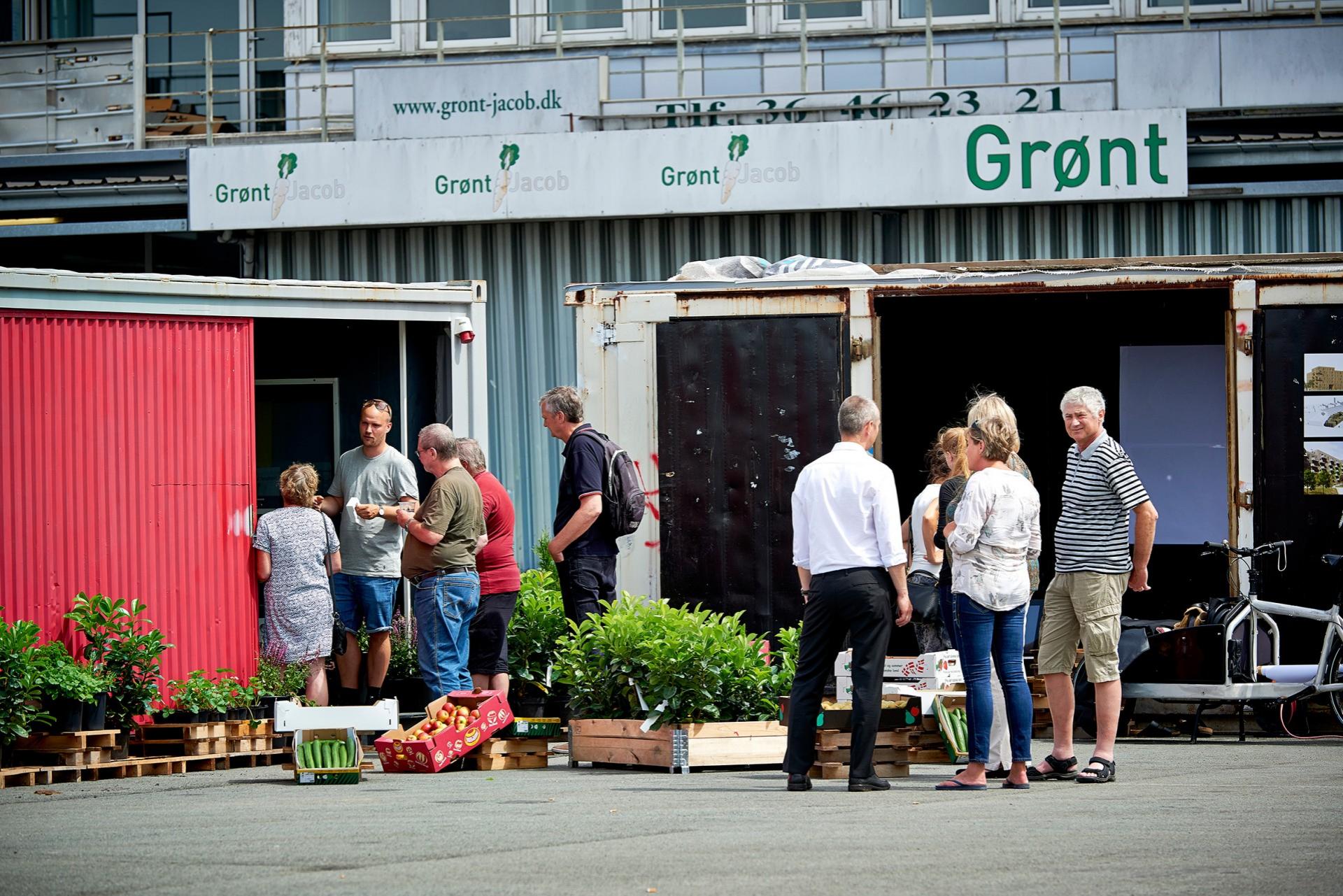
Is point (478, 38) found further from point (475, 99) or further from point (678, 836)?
point (678, 836)

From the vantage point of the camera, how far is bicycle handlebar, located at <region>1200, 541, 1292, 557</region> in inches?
445

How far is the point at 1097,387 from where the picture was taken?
1609 centimetres

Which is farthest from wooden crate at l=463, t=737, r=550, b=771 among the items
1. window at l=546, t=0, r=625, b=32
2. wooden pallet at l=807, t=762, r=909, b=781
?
window at l=546, t=0, r=625, b=32

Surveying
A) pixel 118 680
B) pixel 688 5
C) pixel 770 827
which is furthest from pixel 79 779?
pixel 688 5

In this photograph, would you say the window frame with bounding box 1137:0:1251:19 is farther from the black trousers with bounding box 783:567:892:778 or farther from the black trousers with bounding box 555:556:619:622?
the black trousers with bounding box 783:567:892:778

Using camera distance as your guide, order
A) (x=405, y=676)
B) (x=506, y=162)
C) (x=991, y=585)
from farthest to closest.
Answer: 1. (x=506, y=162)
2. (x=405, y=676)
3. (x=991, y=585)

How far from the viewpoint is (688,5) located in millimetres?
18156

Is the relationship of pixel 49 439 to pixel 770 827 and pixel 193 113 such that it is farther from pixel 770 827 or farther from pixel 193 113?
pixel 193 113

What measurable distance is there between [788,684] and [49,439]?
4341mm

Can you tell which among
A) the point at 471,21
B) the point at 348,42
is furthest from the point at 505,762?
the point at 348,42

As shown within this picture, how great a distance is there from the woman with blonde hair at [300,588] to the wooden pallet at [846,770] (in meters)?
3.16

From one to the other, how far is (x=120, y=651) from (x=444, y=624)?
5.87 ft

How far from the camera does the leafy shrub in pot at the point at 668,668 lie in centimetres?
964

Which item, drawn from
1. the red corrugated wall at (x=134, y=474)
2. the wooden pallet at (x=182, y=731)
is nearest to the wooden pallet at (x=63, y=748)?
the wooden pallet at (x=182, y=731)
